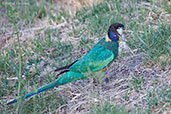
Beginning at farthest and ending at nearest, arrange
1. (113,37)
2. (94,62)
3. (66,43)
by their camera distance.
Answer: (66,43)
(113,37)
(94,62)

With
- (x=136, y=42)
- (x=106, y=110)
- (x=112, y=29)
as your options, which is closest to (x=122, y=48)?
(x=136, y=42)

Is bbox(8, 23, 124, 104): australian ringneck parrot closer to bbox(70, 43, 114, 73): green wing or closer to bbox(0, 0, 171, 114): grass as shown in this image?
bbox(70, 43, 114, 73): green wing

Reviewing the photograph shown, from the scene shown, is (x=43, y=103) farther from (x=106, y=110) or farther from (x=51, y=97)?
(x=106, y=110)

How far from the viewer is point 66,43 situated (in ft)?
14.1

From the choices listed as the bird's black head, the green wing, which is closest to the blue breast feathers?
the bird's black head

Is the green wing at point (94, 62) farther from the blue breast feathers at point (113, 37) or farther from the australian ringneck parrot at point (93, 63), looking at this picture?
the blue breast feathers at point (113, 37)

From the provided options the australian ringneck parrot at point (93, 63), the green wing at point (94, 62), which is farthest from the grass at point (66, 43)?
the green wing at point (94, 62)

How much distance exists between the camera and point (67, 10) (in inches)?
207

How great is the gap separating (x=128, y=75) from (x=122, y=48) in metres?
0.58

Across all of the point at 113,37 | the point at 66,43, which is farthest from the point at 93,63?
the point at 66,43

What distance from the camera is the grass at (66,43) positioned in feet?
10.1

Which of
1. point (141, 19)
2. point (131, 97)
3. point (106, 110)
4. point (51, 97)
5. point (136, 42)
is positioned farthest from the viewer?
point (141, 19)

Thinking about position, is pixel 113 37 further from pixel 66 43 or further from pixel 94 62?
pixel 66 43

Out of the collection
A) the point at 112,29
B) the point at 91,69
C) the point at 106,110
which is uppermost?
the point at 112,29
